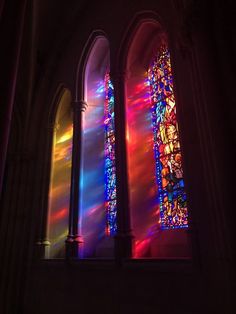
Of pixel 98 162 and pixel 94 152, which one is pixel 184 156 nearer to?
pixel 98 162

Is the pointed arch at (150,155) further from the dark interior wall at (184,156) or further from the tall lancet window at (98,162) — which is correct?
the tall lancet window at (98,162)

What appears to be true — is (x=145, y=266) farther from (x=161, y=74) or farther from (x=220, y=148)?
(x=161, y=74)

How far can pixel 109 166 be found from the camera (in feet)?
17.0

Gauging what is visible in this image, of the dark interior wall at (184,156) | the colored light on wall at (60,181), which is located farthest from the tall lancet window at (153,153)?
the colored light on wall at (60,181)

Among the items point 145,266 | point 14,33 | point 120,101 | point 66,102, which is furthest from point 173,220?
point 66,102

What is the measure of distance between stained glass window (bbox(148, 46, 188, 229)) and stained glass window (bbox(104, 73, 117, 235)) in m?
1.07

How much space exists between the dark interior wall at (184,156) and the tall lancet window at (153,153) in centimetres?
39

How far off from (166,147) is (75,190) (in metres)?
1.94

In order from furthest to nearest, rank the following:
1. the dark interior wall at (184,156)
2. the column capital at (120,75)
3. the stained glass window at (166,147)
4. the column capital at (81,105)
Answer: the column capital at (81,105), the column capital at (120,75), the stained glass window at (166,147), the dark interior wall at (184,156)

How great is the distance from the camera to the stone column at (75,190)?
4.71 m

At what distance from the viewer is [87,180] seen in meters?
5.20

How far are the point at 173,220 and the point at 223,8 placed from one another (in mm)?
2356

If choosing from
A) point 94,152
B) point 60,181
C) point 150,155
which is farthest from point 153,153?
point 60,181

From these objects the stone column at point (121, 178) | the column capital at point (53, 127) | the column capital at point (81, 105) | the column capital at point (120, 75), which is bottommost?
the stone column at point (121, 178)
